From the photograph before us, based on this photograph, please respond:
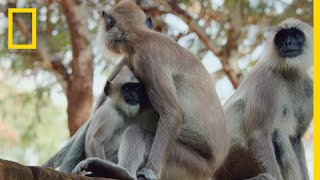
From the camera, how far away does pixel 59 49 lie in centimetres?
1088

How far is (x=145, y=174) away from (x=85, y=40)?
5.65 m

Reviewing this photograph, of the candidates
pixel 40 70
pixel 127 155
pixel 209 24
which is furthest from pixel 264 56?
pixel 40 70

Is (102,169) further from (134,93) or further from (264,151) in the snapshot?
(264,151)

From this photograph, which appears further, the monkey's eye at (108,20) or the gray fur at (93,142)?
the monkey's eye at (108,20)

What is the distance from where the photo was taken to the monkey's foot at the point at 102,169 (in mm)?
4176

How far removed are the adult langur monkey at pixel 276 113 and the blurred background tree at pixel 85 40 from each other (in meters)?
3.58

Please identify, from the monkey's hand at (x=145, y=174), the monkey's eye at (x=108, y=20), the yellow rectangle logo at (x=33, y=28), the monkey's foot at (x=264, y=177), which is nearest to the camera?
the monkey's hand at (x=145, y=174)

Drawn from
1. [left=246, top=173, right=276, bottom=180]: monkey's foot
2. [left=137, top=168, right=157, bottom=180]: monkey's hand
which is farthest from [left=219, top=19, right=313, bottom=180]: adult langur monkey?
[left=137, top=168, right=157, bottom=180]: monkey's hand

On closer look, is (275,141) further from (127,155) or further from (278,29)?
(127,155)

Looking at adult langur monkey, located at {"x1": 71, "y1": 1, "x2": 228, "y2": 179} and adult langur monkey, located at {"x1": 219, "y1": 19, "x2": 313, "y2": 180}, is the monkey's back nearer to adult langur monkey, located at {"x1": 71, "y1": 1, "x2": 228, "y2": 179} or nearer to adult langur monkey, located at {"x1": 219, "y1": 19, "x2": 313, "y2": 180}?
adult langur monkey, located at {"x1": 71, "y1": 1, "x2": 228, "y2": 179}

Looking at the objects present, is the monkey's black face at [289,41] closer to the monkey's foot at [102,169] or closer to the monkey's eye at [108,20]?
the monkey's eye at [108,20]

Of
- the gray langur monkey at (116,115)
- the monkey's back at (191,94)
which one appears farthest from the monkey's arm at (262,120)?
the gray langur monkey at (116,115)

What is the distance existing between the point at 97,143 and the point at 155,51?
653mm

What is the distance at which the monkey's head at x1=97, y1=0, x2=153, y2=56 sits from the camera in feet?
16.4
